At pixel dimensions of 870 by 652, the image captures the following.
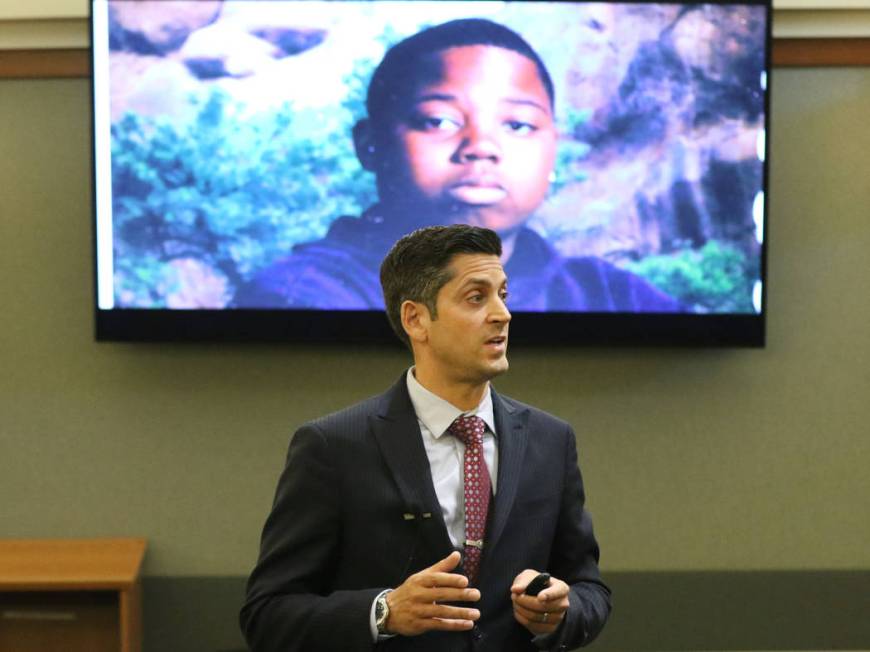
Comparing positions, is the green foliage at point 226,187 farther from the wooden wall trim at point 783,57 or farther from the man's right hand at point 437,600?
the man's right hand at point 437,600

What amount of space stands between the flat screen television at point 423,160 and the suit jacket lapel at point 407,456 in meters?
2.02

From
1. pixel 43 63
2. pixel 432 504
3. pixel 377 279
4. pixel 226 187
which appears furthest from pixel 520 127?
pixel 432 504

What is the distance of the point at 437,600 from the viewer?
205cm

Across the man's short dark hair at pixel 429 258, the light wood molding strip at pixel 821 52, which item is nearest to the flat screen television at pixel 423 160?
the light wood molding strip at pixel 821 52

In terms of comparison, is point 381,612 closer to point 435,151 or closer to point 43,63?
point 435,151

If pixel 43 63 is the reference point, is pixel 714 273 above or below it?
below

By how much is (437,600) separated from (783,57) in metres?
3.20

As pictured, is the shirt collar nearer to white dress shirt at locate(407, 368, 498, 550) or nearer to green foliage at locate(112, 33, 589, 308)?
white dress shirt at locate(407, 368, 498, 550)

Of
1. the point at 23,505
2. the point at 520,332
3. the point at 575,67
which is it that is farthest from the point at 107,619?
the point at 575,67

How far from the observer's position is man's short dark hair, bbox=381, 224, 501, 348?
7.61 ft

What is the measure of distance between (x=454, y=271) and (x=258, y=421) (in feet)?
7.73

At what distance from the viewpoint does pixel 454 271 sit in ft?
7.58

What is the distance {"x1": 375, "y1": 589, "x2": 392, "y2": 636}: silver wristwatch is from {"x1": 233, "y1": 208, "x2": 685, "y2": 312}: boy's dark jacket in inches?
88.0

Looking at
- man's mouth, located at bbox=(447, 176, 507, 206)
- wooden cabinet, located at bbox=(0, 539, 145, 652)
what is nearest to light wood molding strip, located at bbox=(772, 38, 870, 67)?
man's mouth, located at bbox=(447, 176, 507, 206)
